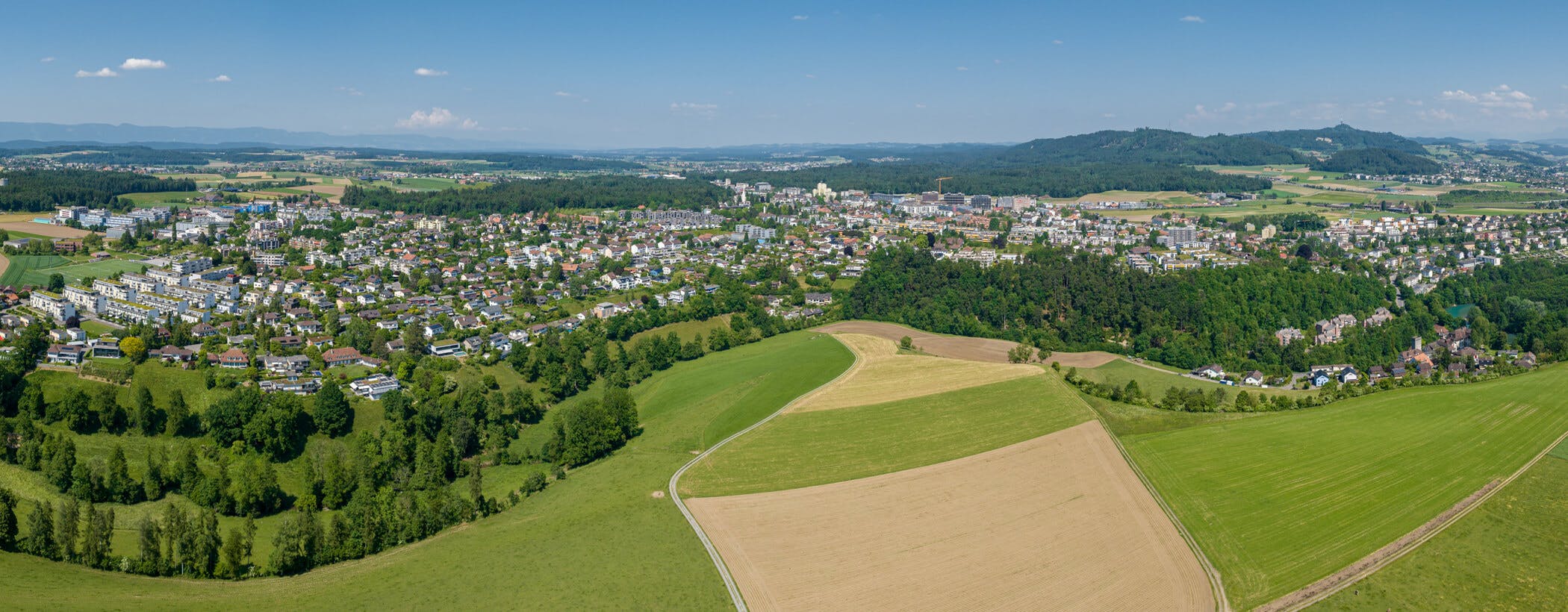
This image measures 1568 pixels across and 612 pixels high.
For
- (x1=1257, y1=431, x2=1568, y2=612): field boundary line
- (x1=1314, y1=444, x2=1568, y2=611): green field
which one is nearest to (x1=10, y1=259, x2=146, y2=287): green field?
(x1=1257, y1=431, x2=1568, y2=612): field boundary line

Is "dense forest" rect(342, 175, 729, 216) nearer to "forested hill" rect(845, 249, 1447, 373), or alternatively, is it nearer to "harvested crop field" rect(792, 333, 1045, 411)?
"forested hill" rect(845, 249, 1447, 373)

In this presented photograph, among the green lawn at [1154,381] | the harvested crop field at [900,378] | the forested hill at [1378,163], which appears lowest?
the green lawn at [1154,381]

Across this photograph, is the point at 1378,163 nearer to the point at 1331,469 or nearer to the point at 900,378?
the point at 900,378

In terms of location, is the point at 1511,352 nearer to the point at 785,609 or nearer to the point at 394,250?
the point at 785,609

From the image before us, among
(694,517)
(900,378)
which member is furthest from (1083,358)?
(694,517)

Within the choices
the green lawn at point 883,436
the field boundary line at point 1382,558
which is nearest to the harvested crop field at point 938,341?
the green lawn at point 883,436

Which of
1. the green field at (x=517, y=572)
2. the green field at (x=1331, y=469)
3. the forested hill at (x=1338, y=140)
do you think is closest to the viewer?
the green field at (x=517, y=572)

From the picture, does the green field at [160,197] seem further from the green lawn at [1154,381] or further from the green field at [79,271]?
the green lawn at [1154,381]

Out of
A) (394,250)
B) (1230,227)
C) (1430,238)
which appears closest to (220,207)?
(394,250)
